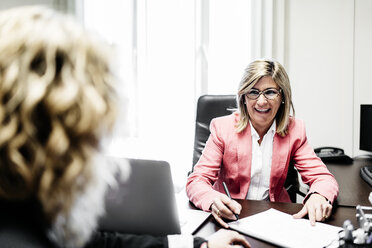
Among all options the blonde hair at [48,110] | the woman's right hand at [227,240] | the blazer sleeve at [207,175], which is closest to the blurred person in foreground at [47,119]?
the blonde hair at [48,110]

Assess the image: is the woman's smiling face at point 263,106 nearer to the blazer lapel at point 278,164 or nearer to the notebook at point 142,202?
the blazer lapel at point 278,164

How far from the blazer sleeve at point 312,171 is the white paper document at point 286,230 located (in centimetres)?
27

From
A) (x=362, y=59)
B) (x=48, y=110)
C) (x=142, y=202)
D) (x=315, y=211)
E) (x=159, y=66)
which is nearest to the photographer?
(x=48, y=110)

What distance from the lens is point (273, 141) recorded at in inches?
65.6

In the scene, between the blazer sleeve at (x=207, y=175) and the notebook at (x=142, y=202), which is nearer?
the notebook at (x=142, y=202)

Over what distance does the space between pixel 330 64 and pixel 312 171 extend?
1.40 meters

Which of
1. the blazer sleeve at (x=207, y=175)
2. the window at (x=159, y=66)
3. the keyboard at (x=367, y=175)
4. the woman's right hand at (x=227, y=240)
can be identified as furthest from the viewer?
the window at (x=159, y=66)

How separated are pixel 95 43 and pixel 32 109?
0.14 metres

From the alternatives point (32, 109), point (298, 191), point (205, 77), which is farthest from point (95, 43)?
point (205, 77)

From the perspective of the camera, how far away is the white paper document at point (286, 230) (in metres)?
0.95

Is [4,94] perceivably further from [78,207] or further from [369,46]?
[369,46]

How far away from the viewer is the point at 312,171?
1.57m

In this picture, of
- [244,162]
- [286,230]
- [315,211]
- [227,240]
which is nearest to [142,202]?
[227,240]

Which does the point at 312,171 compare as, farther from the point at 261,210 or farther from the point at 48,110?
the point at 48,110
